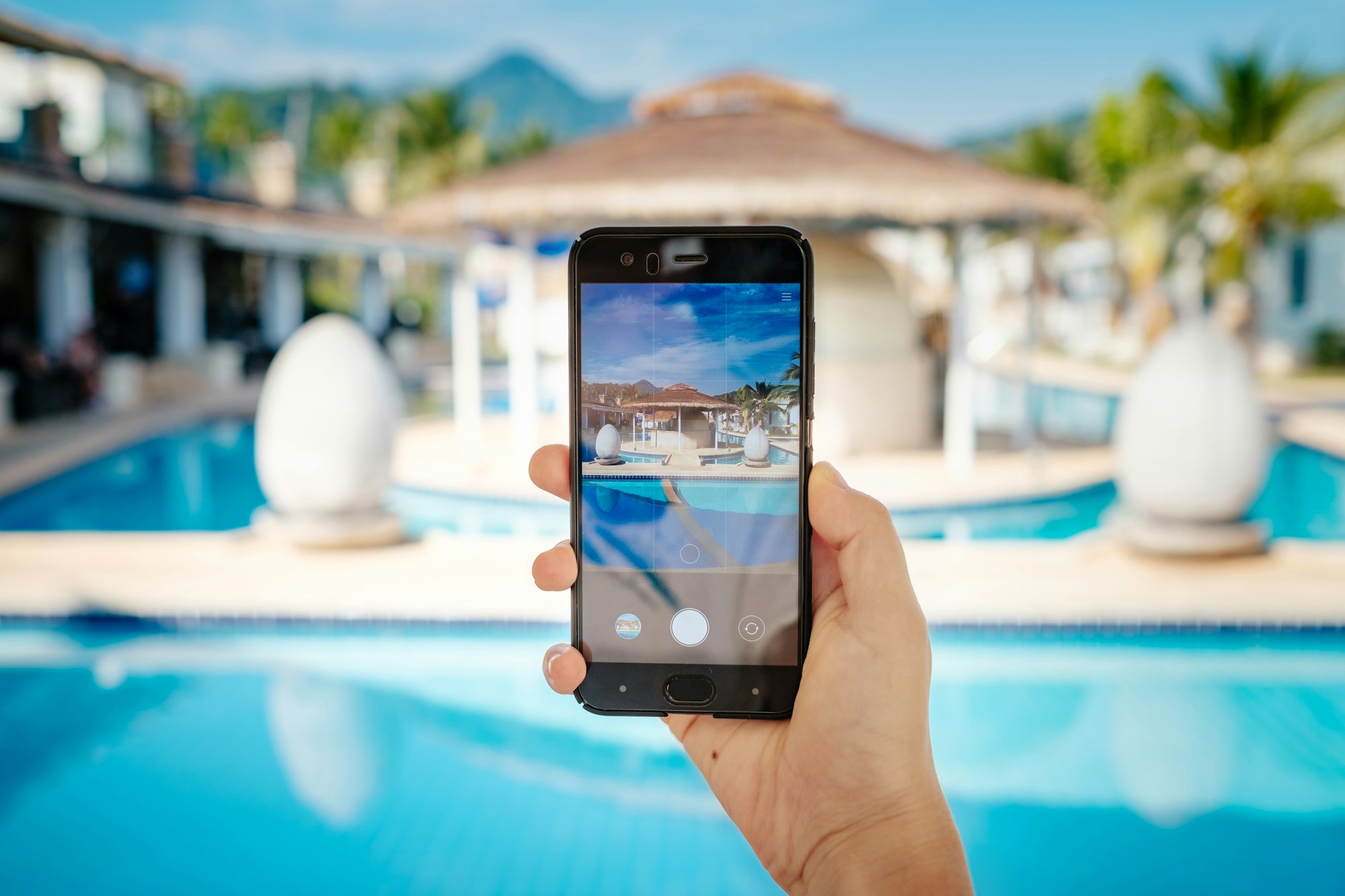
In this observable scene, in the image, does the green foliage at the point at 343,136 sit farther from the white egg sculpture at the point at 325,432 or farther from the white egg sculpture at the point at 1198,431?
the white egg sculpture at the point at 1198,431

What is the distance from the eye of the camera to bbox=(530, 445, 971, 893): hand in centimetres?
162

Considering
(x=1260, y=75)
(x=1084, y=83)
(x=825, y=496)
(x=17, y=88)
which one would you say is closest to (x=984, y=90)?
(x=1084, y=83)

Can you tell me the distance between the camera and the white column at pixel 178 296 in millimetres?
20844

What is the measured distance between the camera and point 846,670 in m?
1.75

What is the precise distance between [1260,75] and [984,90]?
69438mm

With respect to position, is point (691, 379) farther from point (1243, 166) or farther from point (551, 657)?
point (1243, 166)

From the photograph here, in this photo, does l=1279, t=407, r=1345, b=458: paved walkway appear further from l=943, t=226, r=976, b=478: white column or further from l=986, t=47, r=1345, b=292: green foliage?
l=986, t=47, r=1345, b=292: green foliage

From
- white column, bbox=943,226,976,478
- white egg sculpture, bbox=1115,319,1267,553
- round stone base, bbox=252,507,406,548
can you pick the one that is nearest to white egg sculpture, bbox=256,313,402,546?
round stone base, bbox=252,507,406,548

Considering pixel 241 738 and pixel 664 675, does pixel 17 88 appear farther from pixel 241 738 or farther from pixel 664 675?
pixel 664 675

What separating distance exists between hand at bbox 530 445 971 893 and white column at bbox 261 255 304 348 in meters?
24.4

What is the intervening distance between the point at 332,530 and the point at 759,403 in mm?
6474

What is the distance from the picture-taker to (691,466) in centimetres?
193

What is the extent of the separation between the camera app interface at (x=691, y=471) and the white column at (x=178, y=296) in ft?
67.9

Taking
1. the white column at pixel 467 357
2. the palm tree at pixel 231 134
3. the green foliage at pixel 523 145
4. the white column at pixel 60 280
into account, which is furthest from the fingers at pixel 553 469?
the palm tree at pixel 231 134
